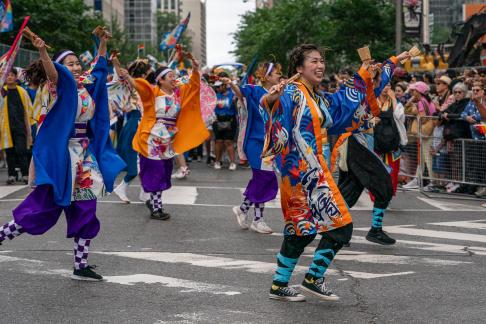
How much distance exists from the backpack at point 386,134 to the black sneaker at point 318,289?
Answer: 469 cm

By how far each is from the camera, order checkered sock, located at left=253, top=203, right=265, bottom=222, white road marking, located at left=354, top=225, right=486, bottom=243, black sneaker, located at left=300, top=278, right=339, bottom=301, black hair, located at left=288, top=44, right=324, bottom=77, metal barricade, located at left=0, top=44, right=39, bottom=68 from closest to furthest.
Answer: black sneaker, located at left=300, top=278, right=339, bottom=301
black hair, located at left=288, top=44, right=324, bottom=77
white road marking, located at left=354, top=225, right=486, bottom=243
checkered sock, located at left=253, top=203, right=265, bottom=222
metal barricade, located at left=0, top=44, right=39, bottom=68

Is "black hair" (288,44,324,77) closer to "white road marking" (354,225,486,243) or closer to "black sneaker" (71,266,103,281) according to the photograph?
"black sneaker" (71,266,103,281)

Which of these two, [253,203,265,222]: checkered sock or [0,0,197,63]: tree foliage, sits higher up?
[0,0,197,63]: tree foliage

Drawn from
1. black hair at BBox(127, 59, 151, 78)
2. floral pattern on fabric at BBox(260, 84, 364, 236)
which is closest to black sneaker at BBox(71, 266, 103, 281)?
floral pattern on fabric at BBox(260, 84, 364, 236)

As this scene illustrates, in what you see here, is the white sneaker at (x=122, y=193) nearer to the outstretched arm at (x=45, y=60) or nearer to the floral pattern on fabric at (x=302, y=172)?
the outstretched arm at (x=45, y=60)

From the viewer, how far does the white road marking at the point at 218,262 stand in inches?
304

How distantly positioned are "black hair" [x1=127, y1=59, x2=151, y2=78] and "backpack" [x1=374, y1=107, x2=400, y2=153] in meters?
3.30

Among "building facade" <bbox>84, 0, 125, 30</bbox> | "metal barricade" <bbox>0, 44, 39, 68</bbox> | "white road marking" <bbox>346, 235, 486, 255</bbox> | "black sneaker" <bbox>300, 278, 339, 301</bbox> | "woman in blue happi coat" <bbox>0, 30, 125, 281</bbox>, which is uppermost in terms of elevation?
"building facade" <bbox>84, 0, 125, 30</bbox>

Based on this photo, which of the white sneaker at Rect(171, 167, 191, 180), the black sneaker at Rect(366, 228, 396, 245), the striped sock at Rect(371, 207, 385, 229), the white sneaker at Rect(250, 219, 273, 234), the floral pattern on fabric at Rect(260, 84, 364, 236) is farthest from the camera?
the white sneaker at Rect(171, 167, 191, 180)

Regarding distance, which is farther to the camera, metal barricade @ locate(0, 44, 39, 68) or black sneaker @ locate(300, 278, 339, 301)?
metal barricade @ locate(0, 44, 39, 68)

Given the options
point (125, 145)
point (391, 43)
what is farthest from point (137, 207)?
point (391, 43)

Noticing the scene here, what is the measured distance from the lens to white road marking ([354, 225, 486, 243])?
10.0 metres

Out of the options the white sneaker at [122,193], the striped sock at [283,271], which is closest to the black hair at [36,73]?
the striped sock at [283,271]

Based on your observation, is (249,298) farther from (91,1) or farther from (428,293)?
(91,1)
